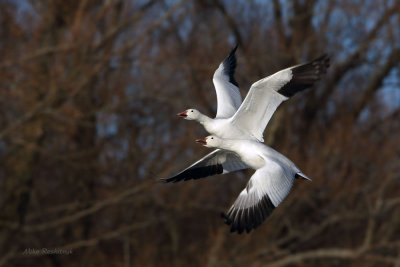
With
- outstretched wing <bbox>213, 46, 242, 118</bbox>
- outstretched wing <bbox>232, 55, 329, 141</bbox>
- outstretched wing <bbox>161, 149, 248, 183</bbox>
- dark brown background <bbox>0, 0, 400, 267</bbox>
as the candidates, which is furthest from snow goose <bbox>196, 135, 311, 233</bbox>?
dark brown background <bbox>0, 0, 400, 267</bbox>

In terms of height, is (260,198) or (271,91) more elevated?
(271,91)

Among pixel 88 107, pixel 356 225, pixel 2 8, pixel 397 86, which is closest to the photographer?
pixel 2 8

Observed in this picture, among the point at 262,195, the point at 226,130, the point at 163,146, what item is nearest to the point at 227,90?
the point at 226,130

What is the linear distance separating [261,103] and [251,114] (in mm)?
159

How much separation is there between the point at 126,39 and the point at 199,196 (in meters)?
3.76

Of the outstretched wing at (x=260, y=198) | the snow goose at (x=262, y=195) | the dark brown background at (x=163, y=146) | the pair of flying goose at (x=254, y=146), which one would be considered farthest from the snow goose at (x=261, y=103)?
the dark brown background at (x=163, y=146)

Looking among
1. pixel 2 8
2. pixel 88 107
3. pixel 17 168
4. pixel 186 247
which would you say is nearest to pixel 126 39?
pixel 88 107

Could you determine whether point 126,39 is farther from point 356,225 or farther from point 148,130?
point 356,225

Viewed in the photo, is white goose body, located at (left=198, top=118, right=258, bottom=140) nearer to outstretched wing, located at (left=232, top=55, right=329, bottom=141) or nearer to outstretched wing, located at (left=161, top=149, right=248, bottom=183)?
outstretched wing, located at (left=232, top=55, right=329, bottom=141)

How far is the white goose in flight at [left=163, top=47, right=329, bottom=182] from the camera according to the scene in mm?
6176

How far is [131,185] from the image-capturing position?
13727 mm

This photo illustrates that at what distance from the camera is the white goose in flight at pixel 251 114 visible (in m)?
6.18

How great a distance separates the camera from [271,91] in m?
6.35

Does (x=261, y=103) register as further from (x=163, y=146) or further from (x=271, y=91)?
(x=163, y=146)
